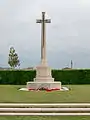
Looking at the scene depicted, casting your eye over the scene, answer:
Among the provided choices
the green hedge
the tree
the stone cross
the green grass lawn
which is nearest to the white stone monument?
the stone cross

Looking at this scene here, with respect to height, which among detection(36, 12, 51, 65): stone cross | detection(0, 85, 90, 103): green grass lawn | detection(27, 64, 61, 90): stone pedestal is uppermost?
detection(36, 12, 51, 65): stone cross

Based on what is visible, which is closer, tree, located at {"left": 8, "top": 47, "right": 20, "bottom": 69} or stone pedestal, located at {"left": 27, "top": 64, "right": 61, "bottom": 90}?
stone pedestal, located at {"left": 27, "top": 64, "right": 61, "bottom": 90}

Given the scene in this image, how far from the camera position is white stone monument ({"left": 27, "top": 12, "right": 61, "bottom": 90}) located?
23.7 meters

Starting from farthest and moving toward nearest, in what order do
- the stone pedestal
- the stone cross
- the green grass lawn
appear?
the stone cross, the stone pedestal, the green grass lawn

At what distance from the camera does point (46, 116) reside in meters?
11.3

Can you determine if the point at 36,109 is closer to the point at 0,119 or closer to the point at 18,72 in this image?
the point at 0,119

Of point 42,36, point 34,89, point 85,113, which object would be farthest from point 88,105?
point 42,36

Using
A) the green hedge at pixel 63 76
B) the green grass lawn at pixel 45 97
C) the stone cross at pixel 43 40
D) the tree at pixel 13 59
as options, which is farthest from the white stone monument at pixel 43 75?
the tree at pixel 13 59

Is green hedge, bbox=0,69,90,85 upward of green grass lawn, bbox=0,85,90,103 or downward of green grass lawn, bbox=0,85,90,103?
upward

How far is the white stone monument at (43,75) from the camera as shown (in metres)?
23.7

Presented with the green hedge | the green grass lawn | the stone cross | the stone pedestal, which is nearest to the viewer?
the green grass lawn

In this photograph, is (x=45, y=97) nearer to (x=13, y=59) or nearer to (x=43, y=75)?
(x=43, y=75)

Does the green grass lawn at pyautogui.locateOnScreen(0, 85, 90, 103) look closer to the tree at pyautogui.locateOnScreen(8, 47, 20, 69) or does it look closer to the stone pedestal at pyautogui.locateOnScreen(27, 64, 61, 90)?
the stone pedestal at pyautogui.locateOnScreen(27, 64, 61, 90)

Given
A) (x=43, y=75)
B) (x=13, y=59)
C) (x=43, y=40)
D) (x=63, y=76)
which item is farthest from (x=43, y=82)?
(x=13, y=59)
